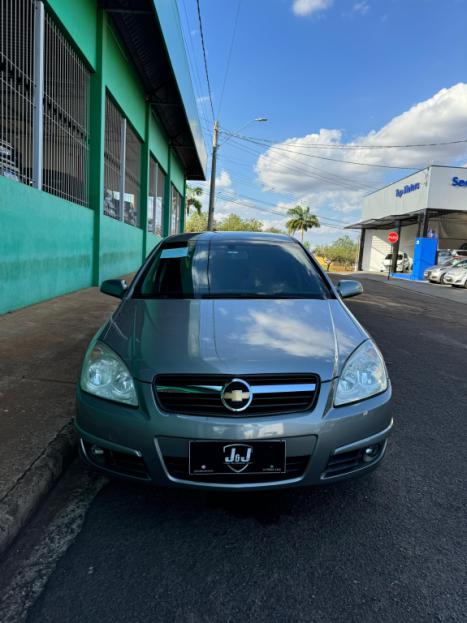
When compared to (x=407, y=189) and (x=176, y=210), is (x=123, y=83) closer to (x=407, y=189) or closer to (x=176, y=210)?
(x=176, y=210)

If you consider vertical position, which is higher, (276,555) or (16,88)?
(16,88)

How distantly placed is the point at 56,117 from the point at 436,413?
7.65 metres

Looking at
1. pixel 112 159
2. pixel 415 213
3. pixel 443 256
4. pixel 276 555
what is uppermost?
pixel 415 213

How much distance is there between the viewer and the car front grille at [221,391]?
2037mm

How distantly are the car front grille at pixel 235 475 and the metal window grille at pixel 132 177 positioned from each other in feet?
39.7

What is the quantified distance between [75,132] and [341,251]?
95808 mm

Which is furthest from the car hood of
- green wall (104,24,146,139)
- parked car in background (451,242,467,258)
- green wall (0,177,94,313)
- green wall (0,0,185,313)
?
parked car in background (451,242,467,258)

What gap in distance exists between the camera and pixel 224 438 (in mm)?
1969

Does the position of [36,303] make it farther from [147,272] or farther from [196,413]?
[196,413]

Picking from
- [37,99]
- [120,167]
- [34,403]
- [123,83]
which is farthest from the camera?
[120,167]

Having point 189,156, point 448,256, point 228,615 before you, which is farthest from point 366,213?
point 228,615

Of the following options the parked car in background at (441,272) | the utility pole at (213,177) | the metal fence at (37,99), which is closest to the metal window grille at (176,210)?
the utility pole at (213,177)

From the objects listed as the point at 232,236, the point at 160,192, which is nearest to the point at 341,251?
the point at 160,192

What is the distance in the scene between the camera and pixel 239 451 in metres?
2.00
